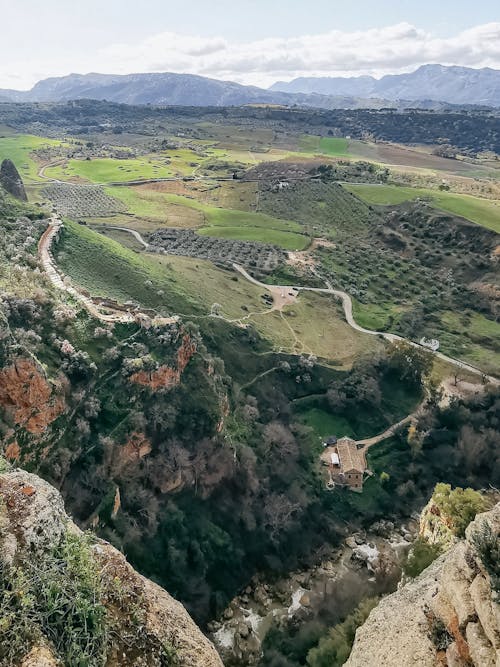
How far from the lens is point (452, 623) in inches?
809

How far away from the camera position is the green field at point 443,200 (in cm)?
11625

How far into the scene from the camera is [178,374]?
177ft

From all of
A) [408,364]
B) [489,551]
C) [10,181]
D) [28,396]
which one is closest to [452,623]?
[489,551]

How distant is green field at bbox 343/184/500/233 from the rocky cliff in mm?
109797

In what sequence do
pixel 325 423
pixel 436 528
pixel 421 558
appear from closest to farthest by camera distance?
pixel 421 558, pixel 436 528, pixel 325 423

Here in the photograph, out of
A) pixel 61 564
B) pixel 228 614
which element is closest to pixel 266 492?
pixel 228 614

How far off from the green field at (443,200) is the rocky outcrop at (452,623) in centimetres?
10238

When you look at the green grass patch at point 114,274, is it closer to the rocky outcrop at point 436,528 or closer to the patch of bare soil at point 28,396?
the patch of bare soil at point 28,396

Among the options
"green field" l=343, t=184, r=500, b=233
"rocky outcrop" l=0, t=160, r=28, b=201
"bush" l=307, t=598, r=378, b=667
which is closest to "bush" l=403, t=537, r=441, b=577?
"bush" l=307, t=598, r=378, b=667

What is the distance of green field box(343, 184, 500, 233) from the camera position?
116 meters

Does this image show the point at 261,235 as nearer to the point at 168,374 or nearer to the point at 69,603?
the point at 168,374

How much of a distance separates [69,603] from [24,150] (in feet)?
568

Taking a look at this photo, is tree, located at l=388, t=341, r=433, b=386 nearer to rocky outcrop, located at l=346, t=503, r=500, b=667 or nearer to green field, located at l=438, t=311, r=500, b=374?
green field, located at l=438, t=311, r=500, b=374

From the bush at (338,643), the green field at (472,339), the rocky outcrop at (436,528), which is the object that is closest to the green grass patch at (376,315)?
the green field at (472,339)
